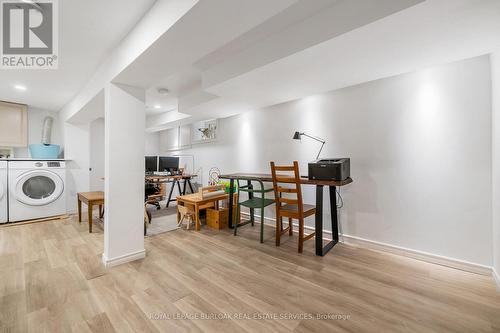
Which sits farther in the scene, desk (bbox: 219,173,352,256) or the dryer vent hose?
the dryer vent hose

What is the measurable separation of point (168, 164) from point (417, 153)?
460cm

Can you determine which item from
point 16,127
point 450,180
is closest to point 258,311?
point 450,180

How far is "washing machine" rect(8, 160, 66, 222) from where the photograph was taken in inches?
132

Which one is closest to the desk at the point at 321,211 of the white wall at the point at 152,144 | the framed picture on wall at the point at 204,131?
the framed picture on wall at the point at 204,131

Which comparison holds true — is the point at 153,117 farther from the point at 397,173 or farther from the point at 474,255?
the point at 474,255

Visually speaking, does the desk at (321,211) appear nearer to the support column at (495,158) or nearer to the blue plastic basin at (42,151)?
the support column at (495,158)

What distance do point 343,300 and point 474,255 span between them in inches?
58.5

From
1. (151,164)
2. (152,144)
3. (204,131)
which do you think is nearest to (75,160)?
(151,164)

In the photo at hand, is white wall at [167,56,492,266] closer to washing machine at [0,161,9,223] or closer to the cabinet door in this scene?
washing machine at [0,161,9,223]

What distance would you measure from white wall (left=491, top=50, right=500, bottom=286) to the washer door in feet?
20.1

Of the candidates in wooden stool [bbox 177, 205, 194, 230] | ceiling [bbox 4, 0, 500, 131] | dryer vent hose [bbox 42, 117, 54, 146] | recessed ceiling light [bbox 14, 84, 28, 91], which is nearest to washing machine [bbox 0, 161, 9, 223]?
dryer vent hose [bbox 42, 117, 54, 146]

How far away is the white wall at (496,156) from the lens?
5.37 ft

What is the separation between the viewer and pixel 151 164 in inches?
179

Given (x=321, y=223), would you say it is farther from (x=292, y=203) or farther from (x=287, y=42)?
(x=287, y=42)
